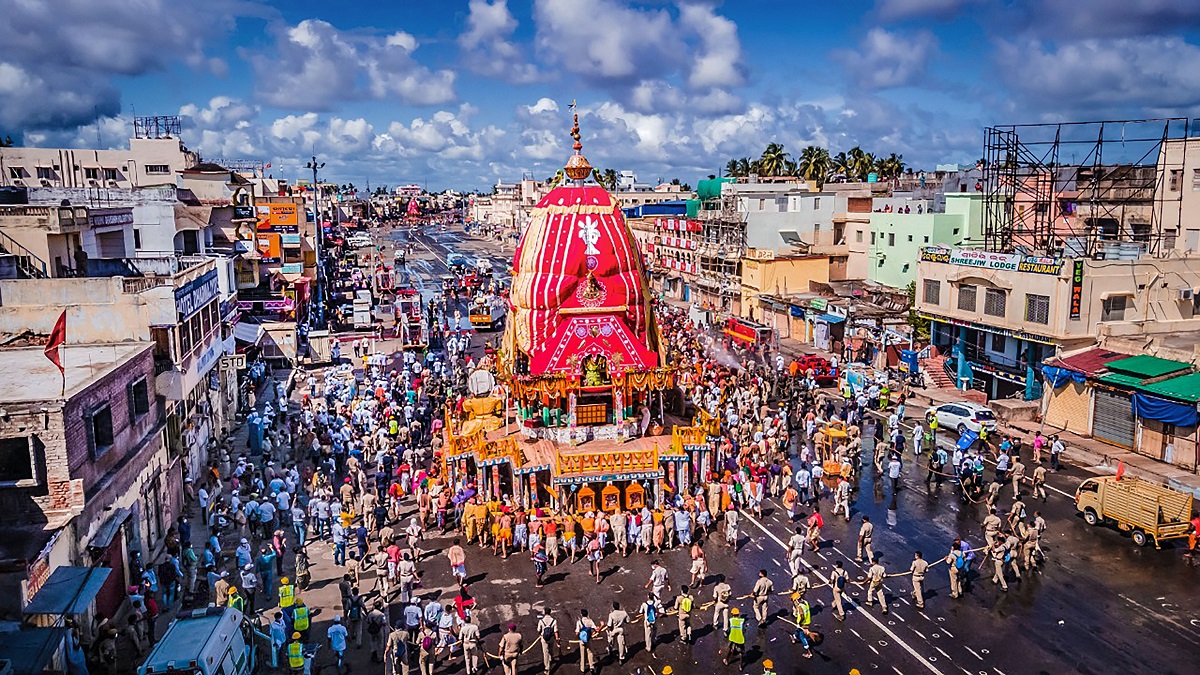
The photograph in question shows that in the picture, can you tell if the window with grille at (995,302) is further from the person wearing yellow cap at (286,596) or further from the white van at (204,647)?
the white van at (204,647)

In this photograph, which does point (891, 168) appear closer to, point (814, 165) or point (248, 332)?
point (814, 165)

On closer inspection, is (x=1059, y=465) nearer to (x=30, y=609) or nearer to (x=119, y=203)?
(x=30, y=609)

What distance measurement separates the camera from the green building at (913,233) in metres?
54.8

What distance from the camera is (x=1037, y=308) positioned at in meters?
36.6

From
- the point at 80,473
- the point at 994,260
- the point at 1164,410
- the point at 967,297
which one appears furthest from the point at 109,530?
the point at 967,297

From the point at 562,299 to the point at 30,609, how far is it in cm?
1614

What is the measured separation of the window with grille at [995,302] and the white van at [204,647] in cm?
3269

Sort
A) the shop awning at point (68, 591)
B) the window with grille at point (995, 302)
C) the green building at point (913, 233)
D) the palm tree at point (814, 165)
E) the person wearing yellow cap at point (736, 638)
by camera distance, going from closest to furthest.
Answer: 1. the shop awning at point (68, 591)
2. the person wearing yellow cap at point (736, 638)
3. the window with grille at point (995, 302)
4. the green building at point (913, 233)
5. the palm tree at point (814, 165)

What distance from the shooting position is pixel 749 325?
54406 mm

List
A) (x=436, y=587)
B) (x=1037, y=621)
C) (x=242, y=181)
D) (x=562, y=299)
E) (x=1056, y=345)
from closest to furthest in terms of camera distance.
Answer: (x=1037, y=621)
(x=436, y=587)
(x=562, y=299)
(x=1056, y=345)
(x=242, y=181)

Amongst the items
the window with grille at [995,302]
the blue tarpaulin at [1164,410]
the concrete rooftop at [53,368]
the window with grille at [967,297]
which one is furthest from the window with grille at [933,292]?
the concrete rooftop at [53,368]

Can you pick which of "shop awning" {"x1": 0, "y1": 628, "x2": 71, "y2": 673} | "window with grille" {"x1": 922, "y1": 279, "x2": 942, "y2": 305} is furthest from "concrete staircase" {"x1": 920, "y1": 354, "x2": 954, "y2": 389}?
"shop awning" {"x1": 0, "y1": 628, "x2": 71, "y2": 673}

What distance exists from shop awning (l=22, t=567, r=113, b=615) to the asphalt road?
17.2ft

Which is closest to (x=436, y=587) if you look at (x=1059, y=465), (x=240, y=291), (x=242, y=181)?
(x=1059, y=465)
